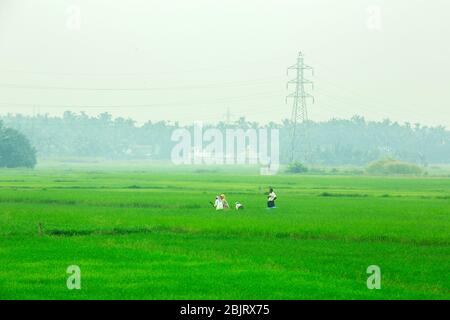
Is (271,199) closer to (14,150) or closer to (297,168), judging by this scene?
(297,168)

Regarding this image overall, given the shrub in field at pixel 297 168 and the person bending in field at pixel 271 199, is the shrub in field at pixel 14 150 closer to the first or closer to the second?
the shrub in field at pixel 297 168

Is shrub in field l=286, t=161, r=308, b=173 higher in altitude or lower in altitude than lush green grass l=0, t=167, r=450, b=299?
higher

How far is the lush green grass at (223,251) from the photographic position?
13266mm

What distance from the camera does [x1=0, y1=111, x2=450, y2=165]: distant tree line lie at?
442 feet

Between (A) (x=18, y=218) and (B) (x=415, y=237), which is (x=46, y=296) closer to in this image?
(B) (x=415, y=237)

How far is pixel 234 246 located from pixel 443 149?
131793 mm

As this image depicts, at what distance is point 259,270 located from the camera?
15141mm

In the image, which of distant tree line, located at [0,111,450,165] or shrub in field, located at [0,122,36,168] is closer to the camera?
shrub in field, located at [0,122,36,168]

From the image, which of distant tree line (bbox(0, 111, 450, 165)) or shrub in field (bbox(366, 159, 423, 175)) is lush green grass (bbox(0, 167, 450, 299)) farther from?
distant tree line (bbox(0, 111, 450, 165))

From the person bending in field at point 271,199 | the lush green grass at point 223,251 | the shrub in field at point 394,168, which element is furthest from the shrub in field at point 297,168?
the person bending in field at point 271,199
